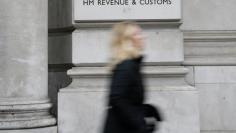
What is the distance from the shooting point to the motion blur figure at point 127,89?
12.0 feet

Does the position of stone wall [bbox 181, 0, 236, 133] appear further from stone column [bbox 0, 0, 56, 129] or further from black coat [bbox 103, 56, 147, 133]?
black coat [bbox 103, 56, 147, 133]

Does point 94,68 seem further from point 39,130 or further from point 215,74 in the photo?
point 215,74

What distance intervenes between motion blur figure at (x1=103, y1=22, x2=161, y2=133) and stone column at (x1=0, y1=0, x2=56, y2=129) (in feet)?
11.0

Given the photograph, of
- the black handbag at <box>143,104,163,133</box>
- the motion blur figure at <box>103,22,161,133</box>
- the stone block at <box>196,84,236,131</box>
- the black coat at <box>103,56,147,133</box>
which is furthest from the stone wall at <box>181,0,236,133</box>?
the black coat at <box>103,56,147,133</box>

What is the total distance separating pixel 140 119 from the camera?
12.2ft

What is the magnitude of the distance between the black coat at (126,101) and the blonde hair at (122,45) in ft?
0.20

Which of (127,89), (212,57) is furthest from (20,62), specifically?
(127,89)

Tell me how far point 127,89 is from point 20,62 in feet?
12.1

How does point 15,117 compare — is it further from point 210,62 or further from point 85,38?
point 210,62

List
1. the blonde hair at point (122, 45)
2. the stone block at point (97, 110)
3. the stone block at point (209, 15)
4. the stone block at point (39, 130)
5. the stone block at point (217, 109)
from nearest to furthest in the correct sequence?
the blonde hair at point (122, 45)
the stone block at point (39, 130)
the stone block at point (97, 110)
the stone block at point (217, 109)
the stone block at point (209, 15)

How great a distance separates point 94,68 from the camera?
753 cm

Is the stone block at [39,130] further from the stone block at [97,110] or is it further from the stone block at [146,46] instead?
the stone block at [146,46]

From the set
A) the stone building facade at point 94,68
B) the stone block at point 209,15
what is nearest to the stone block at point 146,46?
the stone building facade at point 94,68

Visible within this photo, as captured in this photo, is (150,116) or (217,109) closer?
(150,116)
